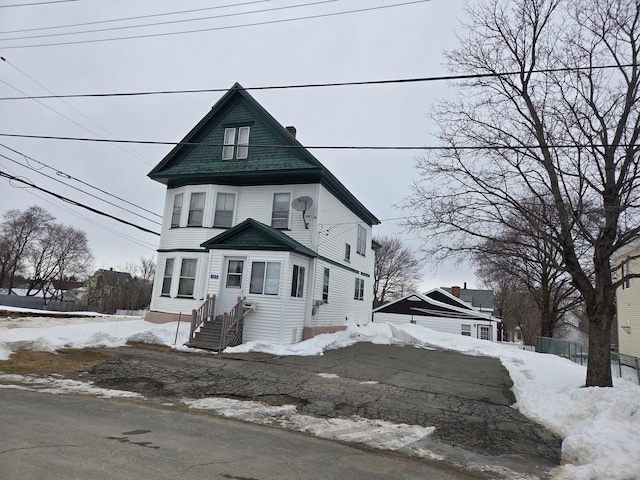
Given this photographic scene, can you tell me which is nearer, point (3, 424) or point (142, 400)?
point (3, 424)

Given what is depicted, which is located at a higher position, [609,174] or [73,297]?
[609,174]

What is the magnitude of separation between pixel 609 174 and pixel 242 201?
44.6 ft

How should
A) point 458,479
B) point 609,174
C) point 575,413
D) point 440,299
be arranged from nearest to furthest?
1. point 458,479
2. point 575,413
3. point 609,174
4. point 440,299

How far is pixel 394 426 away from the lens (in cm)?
679

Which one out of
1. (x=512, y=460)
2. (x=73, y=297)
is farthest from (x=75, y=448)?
(x=73, y=297)

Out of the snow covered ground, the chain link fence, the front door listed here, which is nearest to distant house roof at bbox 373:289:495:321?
the chain link fence

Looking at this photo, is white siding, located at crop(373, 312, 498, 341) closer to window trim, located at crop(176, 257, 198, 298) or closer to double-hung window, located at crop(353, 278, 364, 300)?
double-hung window, located at crop(353, 278, 364, 300)

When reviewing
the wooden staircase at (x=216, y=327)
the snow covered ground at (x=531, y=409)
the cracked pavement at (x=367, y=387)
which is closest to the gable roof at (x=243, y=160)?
the wooden staircase at (x=216, y=327)

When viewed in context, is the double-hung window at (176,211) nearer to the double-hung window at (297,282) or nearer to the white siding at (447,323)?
the double-hung window at (297,282)

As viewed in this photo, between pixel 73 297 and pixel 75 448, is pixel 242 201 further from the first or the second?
pixel 73 297

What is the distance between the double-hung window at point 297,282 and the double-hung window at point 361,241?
7.28m

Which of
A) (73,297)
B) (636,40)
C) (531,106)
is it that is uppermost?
(636,40)

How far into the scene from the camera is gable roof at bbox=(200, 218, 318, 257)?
15.2 meters

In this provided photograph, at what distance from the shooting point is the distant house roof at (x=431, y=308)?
37438 mm
